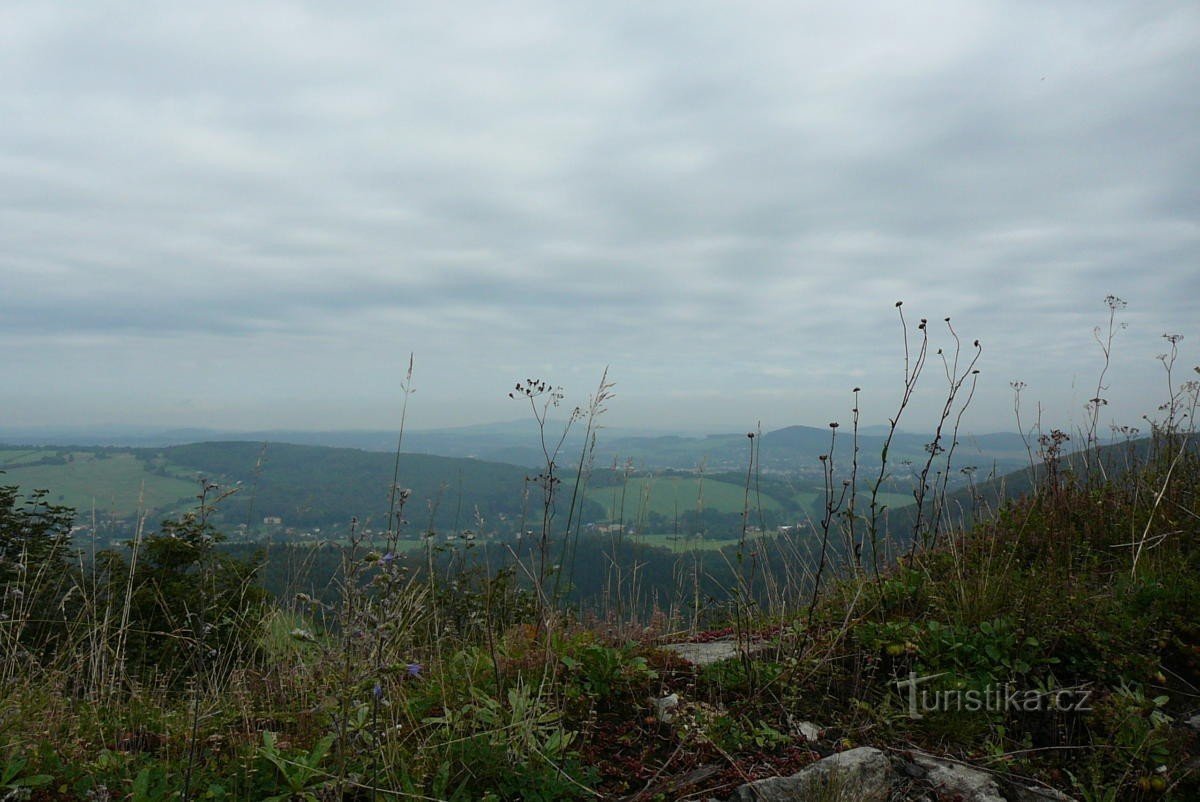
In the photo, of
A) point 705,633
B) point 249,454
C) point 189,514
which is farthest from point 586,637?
point 249,454

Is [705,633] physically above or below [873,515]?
below

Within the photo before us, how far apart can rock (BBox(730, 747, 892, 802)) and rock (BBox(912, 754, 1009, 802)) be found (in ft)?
0.73

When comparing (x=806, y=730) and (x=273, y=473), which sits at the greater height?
(x=806, y=730)

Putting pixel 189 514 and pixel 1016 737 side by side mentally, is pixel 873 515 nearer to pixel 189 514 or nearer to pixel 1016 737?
pixel 1016 737

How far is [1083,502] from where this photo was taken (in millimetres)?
5379

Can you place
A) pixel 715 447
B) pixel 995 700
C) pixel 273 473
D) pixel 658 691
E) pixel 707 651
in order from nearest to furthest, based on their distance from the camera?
pixel 995 700 < pixel 658 691 < pixel 707 651 < pixel 715 447 < pixel 273 473

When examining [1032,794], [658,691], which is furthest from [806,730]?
[1032,794]

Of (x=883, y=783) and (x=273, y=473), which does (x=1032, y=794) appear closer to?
(x=883, y=783)

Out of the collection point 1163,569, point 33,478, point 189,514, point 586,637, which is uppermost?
point 189,514

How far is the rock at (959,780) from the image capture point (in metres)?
2.87

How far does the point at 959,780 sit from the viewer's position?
2961 mm

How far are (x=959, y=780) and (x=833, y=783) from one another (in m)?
0.78

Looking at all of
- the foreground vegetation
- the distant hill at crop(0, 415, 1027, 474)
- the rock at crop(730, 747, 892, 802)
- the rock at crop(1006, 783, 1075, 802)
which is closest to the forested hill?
the distant hill at crop(0, 415, 1027, 474)

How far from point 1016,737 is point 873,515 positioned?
145 cm
